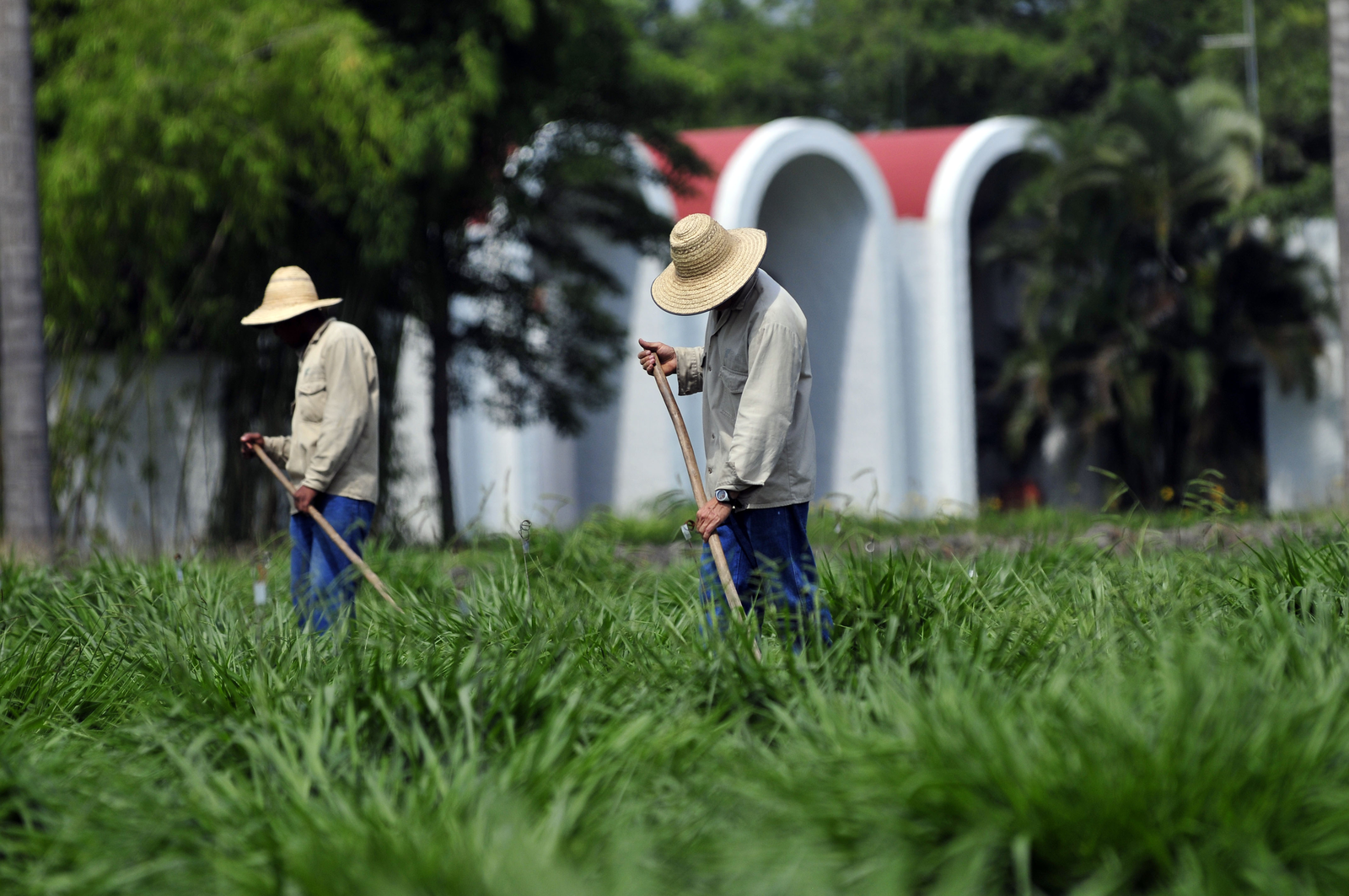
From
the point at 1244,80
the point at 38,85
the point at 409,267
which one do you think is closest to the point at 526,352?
the point at 409,267

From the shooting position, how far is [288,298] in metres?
5.65

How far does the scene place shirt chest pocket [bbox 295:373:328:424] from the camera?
5.52 m

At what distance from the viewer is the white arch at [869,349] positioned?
16.0 meters

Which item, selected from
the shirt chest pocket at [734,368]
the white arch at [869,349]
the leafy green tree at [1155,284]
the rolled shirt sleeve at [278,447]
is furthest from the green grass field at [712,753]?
the leafy green tree at [1155,284]

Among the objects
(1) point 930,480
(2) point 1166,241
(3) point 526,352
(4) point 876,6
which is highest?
(4) point 876,6

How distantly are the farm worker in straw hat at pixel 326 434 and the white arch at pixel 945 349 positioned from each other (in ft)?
39.7

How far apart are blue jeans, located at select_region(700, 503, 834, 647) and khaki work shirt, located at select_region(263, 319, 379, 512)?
169 centimetres

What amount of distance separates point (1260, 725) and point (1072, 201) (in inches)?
629

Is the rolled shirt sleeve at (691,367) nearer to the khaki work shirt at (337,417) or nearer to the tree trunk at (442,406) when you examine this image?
the khaki work shirt at (337,417)

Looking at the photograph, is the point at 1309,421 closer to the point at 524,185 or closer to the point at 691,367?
the point at 524,185

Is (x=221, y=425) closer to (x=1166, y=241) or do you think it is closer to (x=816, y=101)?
(x=1166, y=241)

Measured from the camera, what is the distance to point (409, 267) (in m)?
11.2

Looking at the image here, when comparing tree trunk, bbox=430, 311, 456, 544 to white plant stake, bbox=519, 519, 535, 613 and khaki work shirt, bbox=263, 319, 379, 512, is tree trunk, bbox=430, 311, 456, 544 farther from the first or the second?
white plant stake, bbox=519, 519, 535, 613

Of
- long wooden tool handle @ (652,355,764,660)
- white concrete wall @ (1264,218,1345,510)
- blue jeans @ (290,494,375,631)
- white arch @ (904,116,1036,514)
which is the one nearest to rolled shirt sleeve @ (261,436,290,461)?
blue jeans @ (290,494,375,631)
